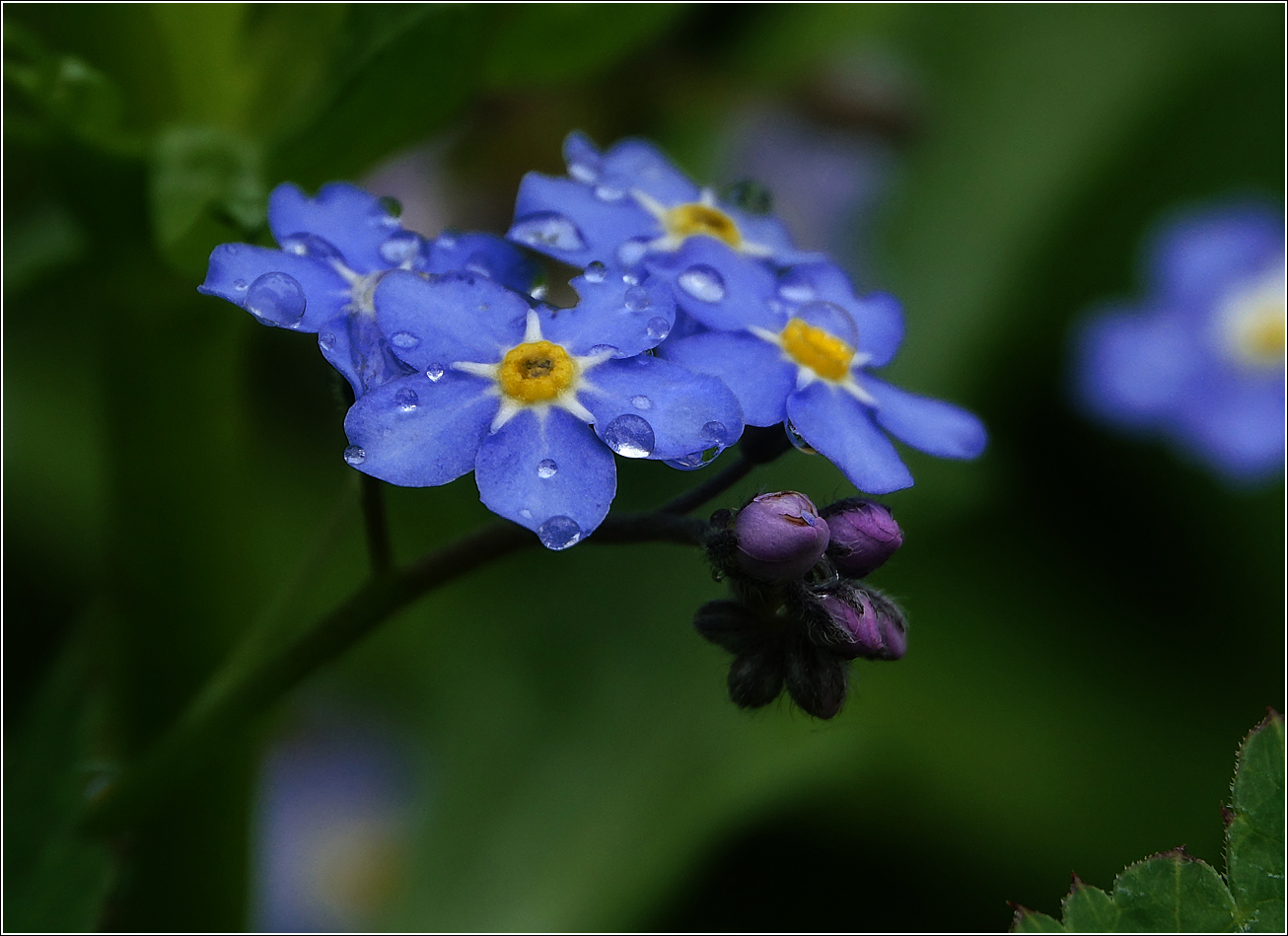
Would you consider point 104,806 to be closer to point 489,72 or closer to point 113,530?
point 113,530

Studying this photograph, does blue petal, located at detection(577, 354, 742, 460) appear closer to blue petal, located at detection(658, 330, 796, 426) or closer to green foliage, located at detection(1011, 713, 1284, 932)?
blue petal, located at detection(658, 330, 796, 426)

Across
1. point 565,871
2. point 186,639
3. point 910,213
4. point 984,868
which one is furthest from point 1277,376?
point 186,639

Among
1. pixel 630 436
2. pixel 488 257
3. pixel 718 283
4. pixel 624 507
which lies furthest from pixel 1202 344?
pixel 630 436

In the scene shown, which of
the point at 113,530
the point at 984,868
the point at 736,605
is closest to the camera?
the point at 736,605

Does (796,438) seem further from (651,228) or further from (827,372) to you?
(651,228)

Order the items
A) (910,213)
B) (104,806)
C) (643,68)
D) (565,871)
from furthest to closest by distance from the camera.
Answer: (910,213), (643,68), (565,871), (104,806)

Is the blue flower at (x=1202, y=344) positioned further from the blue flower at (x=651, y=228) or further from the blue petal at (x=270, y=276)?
the blue petal at (x=270, y=276)
